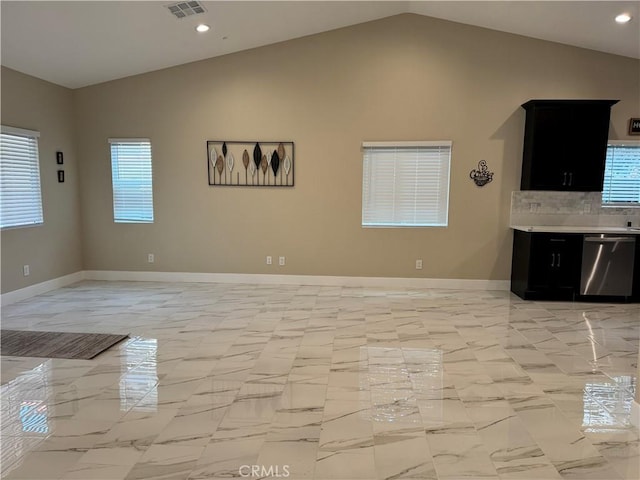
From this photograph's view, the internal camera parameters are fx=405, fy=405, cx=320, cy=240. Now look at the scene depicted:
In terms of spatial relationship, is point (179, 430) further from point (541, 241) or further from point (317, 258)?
point (541, 241)

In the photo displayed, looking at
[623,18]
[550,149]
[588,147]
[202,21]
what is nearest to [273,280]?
[202,21]

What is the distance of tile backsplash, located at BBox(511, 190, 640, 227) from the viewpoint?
5578mm

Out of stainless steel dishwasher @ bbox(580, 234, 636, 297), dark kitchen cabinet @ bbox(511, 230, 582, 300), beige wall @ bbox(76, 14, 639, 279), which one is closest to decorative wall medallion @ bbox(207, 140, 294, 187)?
beige wall @ bbox(76, 14, 639, 279)

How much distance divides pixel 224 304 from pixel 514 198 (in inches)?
165

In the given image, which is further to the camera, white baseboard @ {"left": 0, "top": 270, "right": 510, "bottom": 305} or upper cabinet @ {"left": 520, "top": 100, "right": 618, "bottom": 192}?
white baseboard @ {"left": 0, "top": 270, "right": 510, "bottom": 305}

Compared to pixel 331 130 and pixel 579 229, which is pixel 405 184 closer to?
pixel 331 130

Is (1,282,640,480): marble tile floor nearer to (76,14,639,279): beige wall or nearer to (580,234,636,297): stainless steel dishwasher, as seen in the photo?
(580,234,636,297): stainless steel dishwasher

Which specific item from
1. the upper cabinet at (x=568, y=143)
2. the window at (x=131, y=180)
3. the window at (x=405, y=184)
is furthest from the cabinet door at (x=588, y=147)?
the window at (x=131, y=180)

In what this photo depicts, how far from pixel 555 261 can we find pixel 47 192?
22.5 ft

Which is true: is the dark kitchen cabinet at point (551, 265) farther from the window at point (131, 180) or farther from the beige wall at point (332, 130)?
the window at point (131, 180)

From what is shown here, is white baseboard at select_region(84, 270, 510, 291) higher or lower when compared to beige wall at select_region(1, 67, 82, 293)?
lower

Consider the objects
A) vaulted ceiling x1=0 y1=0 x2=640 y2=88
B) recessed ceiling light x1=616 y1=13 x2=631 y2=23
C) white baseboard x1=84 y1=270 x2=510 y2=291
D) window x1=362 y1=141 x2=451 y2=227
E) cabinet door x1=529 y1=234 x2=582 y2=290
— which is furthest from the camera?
white baseboard x1=84 y1=270 x2=510 y2=291

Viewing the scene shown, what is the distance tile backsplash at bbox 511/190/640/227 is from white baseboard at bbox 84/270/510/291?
1.01 meters

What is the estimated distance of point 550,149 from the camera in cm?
524
